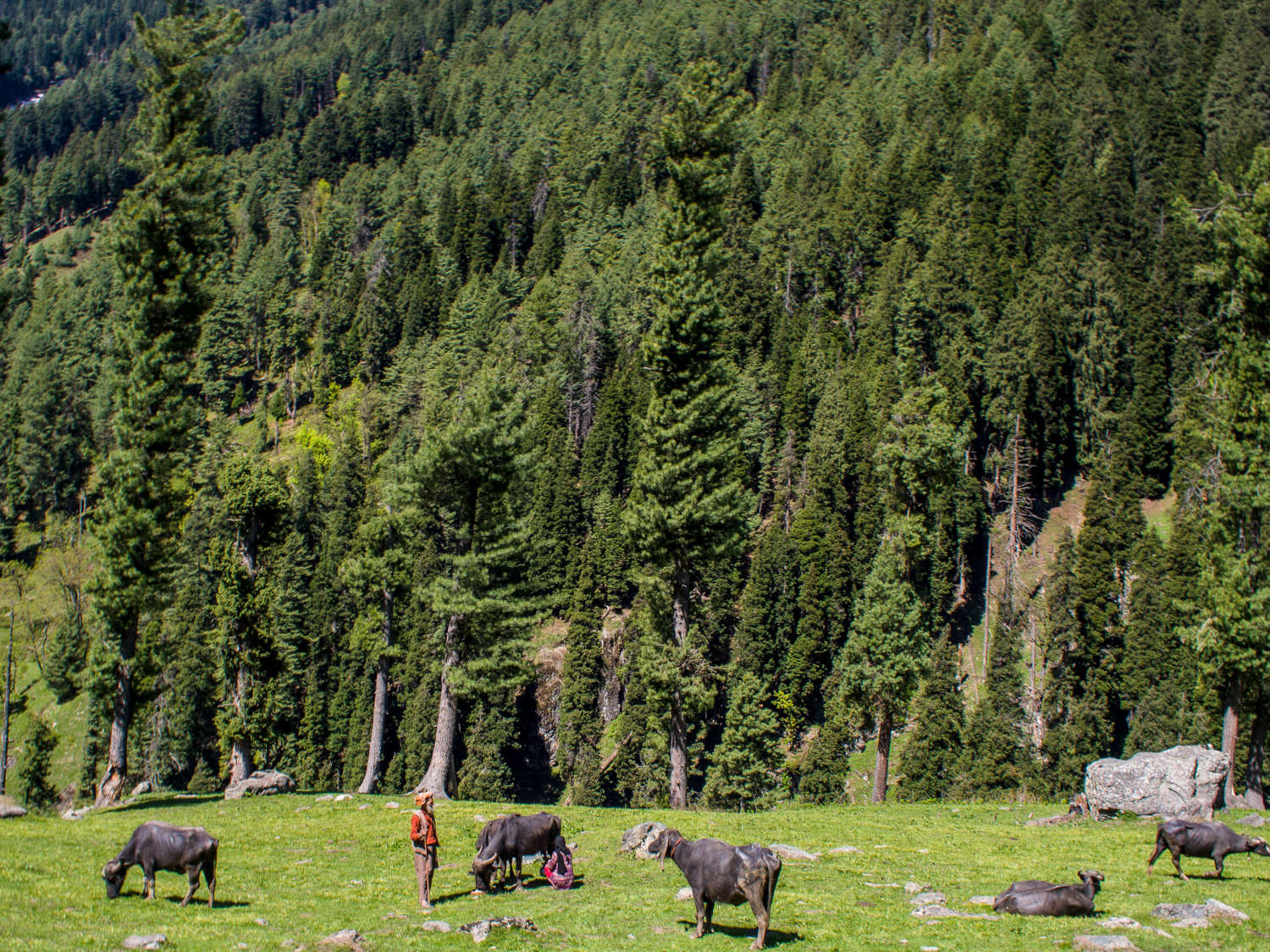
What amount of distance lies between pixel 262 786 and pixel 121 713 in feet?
15.9

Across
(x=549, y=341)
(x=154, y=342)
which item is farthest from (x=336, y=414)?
(x=154, y=342)

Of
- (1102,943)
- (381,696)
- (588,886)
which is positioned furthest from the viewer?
(381,696)

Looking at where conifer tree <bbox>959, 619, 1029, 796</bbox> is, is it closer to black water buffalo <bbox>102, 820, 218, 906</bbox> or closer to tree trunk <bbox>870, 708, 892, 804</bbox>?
tree trunk <bbox>870, 708, 892, 804</bbox>

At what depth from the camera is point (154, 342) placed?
29.1 metres

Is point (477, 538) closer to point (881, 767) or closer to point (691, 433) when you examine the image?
point (691, 433)

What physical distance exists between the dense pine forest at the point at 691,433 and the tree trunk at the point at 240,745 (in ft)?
0.93

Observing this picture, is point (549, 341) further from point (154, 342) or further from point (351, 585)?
point (154, 342)

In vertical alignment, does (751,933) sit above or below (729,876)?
below

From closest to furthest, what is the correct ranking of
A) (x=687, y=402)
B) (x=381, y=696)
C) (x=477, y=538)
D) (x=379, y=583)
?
(x=687, y=402), (x=477, y=538), (x=379, y=583), (x=381, y=696)

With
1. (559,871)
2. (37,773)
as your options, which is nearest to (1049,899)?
(559,871)

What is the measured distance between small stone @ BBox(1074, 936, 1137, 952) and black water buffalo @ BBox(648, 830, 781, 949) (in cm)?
396

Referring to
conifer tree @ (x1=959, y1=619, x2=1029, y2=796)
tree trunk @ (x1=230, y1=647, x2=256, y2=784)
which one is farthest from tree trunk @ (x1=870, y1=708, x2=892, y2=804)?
tree trunk @ (x1=230, y1=647, x2=256, y2=784)

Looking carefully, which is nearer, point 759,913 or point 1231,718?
point 759,913

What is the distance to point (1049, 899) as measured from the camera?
1411 centimetres
